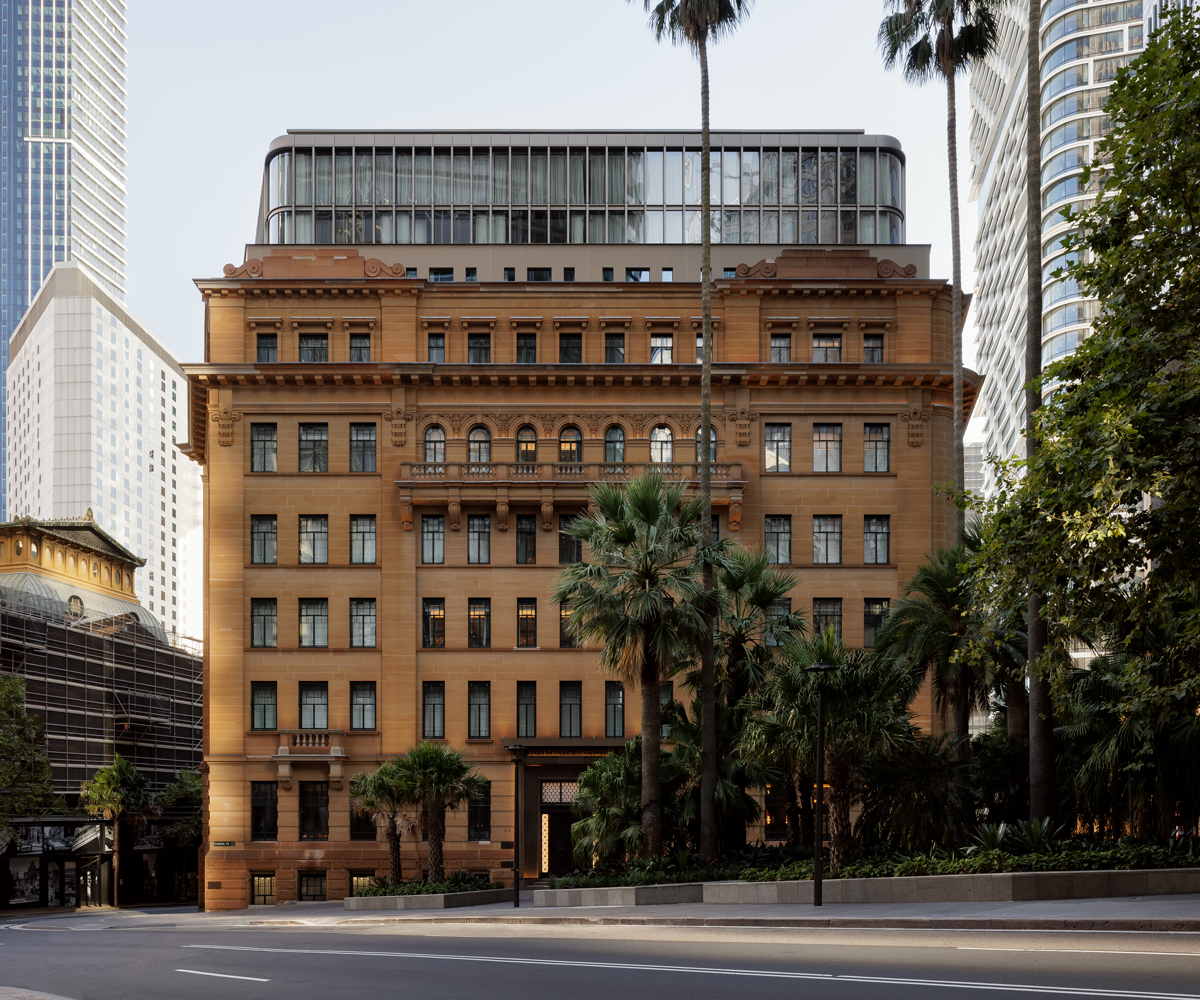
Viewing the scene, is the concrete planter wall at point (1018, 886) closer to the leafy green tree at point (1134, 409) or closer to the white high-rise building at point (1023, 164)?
the leafy green tree at point (1134, 409)

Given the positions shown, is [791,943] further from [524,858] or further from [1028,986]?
[524,858]

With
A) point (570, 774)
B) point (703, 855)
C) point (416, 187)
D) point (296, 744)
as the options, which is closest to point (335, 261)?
point (416, 187)

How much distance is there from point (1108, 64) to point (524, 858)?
93240 mm

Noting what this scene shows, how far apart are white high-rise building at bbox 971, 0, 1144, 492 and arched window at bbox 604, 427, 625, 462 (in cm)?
4389

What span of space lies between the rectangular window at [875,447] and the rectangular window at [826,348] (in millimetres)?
3228

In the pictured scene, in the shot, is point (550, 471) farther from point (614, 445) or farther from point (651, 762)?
point (651, 762)

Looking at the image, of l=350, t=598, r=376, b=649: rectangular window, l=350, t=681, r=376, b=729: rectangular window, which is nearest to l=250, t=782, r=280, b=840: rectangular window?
l=350, t=681, r=376, b=729: rectangular window

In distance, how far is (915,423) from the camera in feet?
164

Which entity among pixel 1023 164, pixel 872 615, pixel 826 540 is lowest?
pixel 872 615

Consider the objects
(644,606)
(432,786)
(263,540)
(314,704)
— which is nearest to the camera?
(644,606)

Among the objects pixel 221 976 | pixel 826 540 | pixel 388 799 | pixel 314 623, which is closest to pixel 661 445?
pixel 826 540

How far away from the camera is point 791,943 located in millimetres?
18844

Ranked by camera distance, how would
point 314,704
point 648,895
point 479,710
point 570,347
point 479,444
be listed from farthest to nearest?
point 570,347 → point 479,444 → point 479,710 → point 314,704 → point 648,895

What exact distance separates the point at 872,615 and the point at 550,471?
1432cm
